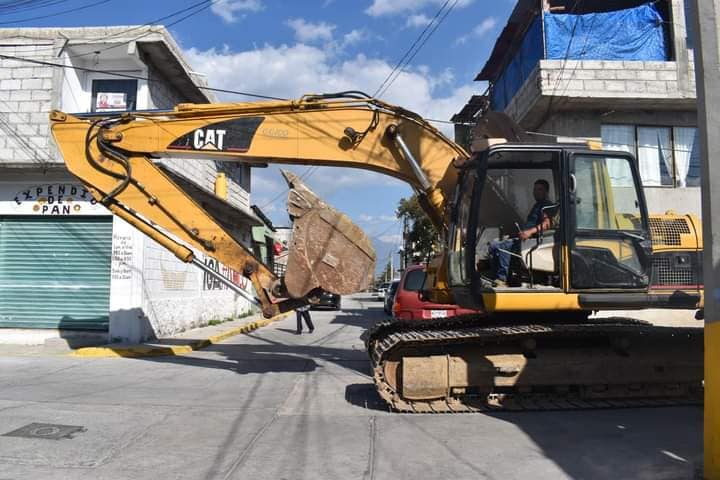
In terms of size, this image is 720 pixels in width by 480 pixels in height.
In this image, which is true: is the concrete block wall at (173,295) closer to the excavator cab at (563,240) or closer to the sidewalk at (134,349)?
the sidewalk at (134,349)

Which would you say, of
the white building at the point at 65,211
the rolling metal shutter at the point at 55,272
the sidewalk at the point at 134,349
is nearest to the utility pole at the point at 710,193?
the sidewalk at the point at 134,349

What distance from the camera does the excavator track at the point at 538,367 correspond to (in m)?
6.20

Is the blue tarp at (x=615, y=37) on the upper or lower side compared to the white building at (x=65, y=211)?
upper

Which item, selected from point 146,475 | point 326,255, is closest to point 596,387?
point 326,255

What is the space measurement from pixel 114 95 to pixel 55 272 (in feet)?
14.9

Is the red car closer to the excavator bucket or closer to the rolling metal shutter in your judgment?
the excavator bucket

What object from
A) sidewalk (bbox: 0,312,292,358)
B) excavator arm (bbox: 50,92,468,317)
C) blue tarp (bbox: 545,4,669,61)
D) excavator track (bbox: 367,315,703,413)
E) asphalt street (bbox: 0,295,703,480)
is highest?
blue tarp (bbox: 545,4,669,61)

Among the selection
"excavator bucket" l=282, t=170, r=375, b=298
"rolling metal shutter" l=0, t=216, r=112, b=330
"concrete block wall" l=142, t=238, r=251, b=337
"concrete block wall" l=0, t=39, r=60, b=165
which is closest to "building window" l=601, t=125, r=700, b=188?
"excavator bucket" l=282, t=170, r=375, b=298

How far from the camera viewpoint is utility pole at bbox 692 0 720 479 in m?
3.94

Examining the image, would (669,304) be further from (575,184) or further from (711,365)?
(711,365)

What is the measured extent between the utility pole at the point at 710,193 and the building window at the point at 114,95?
487 inches

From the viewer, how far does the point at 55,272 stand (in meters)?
12.7

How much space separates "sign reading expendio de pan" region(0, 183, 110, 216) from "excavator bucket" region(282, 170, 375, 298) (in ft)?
25.0

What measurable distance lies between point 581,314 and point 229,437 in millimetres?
4773
